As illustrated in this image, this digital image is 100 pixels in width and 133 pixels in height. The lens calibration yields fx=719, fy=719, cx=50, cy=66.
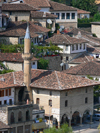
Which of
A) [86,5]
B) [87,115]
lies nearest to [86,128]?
[87,115]

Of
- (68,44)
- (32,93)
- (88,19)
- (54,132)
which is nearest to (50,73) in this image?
(32,93)

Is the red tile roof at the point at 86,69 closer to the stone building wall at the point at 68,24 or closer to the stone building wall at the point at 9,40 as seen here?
the stone building wall at the point at 9,40

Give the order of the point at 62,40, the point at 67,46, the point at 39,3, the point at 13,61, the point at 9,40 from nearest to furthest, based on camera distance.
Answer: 1. the point at 13,61
2. the point at 9,40
3. the point at 67,46
4. the point at 62,40
5. the point at 39,3

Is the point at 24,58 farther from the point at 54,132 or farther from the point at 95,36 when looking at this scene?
the point at 95,36

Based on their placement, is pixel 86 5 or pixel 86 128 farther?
pixel 86 5

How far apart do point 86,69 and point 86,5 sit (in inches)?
1980

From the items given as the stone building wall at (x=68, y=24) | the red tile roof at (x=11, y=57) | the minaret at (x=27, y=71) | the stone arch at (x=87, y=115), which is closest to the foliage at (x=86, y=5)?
the stone building wall at (x=68, y=24)

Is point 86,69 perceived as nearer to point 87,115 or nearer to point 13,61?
point 87,115

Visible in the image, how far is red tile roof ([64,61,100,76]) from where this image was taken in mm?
105062

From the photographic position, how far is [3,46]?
106312 mm

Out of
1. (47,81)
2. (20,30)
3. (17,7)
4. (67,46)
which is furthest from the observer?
(17,7)

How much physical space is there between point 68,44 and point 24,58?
75.0 ft

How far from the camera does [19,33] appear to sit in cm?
10931

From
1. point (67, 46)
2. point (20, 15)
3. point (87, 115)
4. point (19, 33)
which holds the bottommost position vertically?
point (87, 115)
